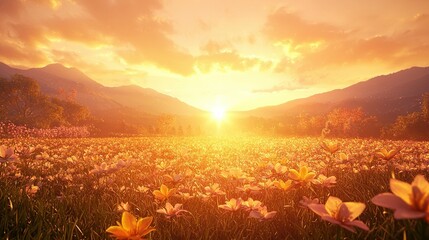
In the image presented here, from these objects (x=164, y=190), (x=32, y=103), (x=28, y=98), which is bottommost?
(x=164, y=190)

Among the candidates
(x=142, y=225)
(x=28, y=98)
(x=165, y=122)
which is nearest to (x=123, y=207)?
(x=142, y=225)

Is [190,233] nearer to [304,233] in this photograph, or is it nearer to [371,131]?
[304,233]

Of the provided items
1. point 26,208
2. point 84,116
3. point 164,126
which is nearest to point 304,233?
point 26,208

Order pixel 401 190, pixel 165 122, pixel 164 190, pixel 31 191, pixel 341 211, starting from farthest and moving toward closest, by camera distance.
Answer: pixel 165 122
pixel 31 191
pixel 164 190
pixel 341 211
pixel 401 190

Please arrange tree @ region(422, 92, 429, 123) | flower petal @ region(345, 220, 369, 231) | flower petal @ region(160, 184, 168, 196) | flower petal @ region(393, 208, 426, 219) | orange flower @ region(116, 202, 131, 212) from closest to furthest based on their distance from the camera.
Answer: flower petal @ region(393, 208, 426, 219), flower petal @ region(345, 220, 369, 231), flower petal @ region(160, 184, 168, 196), orange flower @ region(116, 202, 131, 212), tree @ region(422, 92, 429, 123)

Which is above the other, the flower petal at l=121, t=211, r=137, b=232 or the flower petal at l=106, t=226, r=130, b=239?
the flower petal at l=121, t=211, r=137, b=232

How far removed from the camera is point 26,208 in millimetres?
2879

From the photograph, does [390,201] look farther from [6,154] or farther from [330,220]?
[6,154]

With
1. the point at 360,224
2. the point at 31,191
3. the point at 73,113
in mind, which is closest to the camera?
the point at 360,224

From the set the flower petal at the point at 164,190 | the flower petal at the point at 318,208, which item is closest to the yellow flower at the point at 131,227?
the flower petal at the point at 318,208

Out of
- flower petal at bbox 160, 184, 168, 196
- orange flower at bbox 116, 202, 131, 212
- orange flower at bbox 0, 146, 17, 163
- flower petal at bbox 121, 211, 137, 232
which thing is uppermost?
orange flower at bbox 0, 146, 17, 163

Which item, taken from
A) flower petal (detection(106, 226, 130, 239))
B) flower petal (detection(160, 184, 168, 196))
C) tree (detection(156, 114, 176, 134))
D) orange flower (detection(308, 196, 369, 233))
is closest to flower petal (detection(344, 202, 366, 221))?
orange flower (detection(308, 196, 369, 233))

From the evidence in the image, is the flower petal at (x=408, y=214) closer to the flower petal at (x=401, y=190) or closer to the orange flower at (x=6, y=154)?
the flower petal at (x=401, y=190)

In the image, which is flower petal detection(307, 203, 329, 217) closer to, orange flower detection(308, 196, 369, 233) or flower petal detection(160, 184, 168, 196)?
orange flower detection(308, 196, 369, 233)
